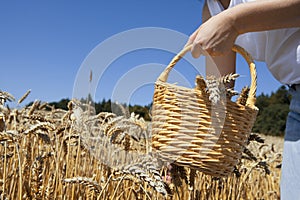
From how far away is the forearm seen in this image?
94 cm

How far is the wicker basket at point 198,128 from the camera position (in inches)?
38.4

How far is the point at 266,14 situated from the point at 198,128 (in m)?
0.34

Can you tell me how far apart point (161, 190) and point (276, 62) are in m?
0.55

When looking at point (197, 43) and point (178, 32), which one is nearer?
point (197, 43)

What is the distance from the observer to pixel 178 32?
1195mm

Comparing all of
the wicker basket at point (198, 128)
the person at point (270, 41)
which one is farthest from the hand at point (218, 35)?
the wicker basket at point (198, 128)

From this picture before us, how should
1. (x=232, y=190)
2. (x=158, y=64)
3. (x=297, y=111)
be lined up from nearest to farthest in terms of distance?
(x=297, y=111), (x=158, y=64), (x=232, y=190)

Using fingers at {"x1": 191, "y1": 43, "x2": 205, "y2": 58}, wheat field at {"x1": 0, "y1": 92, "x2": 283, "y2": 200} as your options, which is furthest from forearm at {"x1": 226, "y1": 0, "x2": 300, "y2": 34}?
wheat field at {"x1": 0, "y1": 92, "x2": 283, "y2": 200}

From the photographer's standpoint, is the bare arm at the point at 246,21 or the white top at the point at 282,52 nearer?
the bare arm at the point at 246,21

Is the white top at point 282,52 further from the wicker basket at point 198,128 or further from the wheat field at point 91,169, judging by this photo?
the wheat field at point 91,169

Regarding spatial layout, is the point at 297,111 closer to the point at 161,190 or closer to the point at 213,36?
the point at 213,36

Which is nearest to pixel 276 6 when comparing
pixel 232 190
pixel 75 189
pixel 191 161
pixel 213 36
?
pixel 213 36

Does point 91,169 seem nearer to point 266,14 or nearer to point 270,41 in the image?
point 270,41

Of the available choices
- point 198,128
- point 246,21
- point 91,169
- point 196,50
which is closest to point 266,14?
point 246,21
